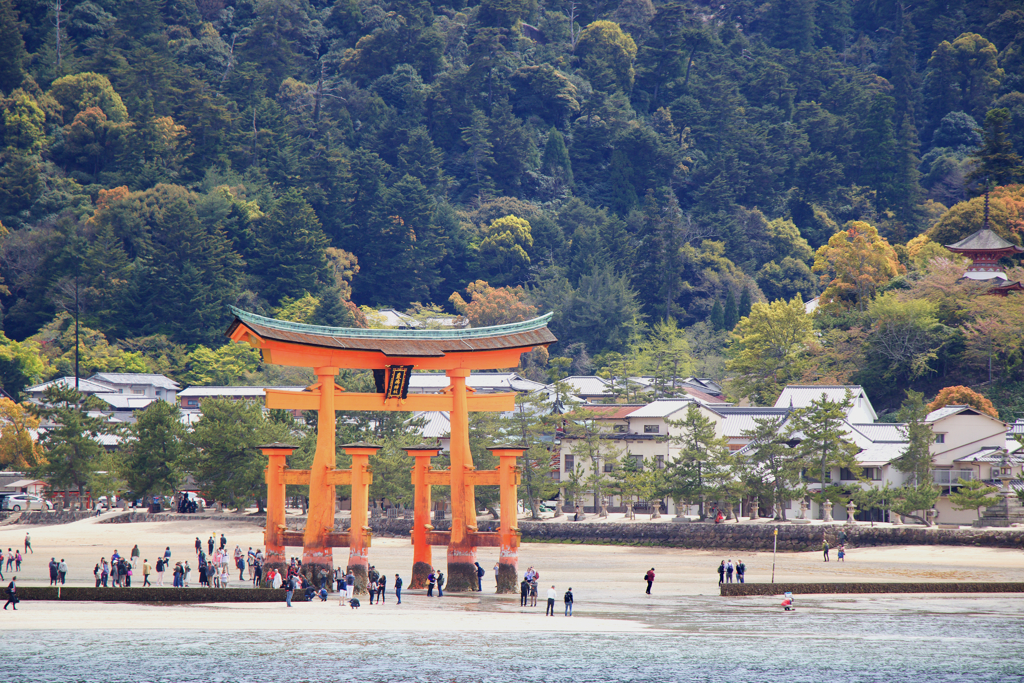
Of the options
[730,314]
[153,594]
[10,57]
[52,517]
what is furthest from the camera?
[10,57]

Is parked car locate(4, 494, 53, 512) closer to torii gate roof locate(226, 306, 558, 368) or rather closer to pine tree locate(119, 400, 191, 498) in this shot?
pine tree locate(119, 400, 191, 498)

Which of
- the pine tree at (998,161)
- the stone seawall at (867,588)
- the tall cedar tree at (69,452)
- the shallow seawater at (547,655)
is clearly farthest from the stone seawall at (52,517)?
the pine tree at (998,161)

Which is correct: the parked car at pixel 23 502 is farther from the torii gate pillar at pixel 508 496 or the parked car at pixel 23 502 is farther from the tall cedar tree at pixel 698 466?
the torii gate pillar at pixel 508 496

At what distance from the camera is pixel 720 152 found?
14500 centimetres

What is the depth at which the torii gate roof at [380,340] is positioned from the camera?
37219 mm

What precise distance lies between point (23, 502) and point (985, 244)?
2643 inches

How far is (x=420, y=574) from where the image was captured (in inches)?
1635

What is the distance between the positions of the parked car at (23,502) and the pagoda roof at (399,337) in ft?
138

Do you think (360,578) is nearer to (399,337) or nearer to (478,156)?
(399,337)

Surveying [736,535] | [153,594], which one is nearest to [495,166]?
[736,535]

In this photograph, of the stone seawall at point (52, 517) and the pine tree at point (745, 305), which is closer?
the stone seawall at point (52, 517)

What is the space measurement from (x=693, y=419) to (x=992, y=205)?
118 ft

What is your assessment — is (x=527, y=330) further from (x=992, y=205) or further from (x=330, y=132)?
(x=330, y=132)

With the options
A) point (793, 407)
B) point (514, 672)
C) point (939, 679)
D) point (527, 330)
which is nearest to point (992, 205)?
point (793, 407)
